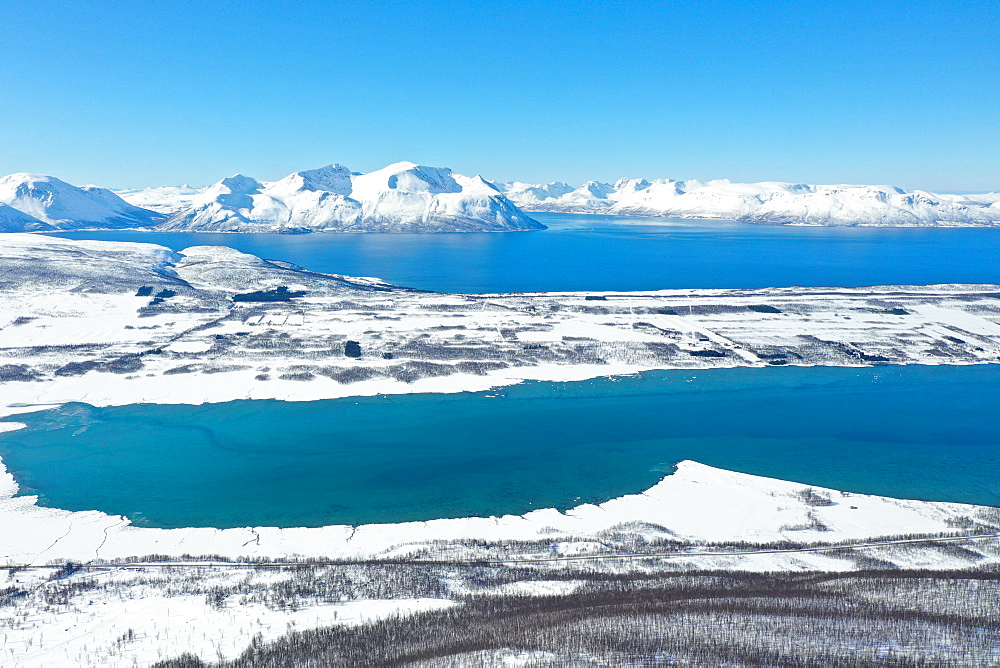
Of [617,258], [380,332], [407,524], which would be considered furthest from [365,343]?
[617,258]

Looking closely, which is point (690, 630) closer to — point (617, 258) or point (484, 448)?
point (484, 448)

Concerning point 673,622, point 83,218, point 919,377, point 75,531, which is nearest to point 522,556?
point 673,622

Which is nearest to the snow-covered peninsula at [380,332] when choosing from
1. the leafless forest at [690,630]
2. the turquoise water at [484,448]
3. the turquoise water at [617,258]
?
the turquoise water at [484,448]

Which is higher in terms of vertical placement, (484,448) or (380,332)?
(380,332)

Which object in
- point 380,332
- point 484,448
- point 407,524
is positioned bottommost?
point 407,524

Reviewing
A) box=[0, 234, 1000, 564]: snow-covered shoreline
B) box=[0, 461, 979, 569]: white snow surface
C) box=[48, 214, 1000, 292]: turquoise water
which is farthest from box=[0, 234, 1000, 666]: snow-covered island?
box=[48, 214, 1000, 292]: turquoise water

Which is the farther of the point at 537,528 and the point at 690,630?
the point at 537,528

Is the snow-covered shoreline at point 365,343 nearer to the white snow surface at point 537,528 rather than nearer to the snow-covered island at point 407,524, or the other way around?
the white snow surface at point 537,528

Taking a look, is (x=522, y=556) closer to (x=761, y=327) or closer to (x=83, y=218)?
(x=761, y=327)
